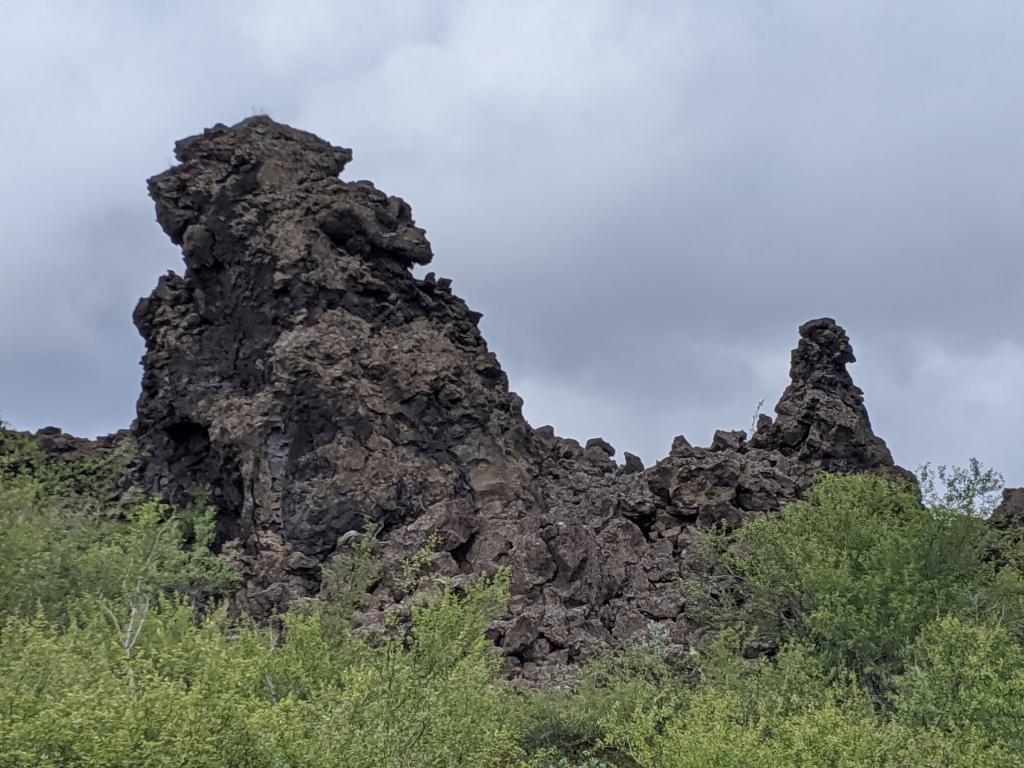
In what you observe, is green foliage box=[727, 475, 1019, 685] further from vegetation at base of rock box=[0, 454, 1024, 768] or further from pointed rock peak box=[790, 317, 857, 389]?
pointed rock peak box=[790, 317, 857, 389]

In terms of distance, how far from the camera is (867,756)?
13602 millimetres

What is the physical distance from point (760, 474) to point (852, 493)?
20.1 ft

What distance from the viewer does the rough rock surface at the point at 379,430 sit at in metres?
33.3

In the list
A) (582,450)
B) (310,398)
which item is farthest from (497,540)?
(582,450)

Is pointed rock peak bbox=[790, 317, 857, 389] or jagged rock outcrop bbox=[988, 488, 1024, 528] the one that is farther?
pointed rock peak bbox=[790, 317, 857, 389]

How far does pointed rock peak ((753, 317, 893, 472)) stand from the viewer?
42312 millimetres

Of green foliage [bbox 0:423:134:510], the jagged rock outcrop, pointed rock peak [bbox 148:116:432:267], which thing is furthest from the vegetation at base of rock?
pointed rock peak [bbox 148:116:432:267]

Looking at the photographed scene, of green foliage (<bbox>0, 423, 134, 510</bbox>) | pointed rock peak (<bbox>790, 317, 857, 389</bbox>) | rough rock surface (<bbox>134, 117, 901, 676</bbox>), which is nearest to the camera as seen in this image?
rough rock surface (<bbox>134, 117, 901, 676</bbox>)

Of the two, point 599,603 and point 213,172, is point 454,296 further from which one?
point 599,603

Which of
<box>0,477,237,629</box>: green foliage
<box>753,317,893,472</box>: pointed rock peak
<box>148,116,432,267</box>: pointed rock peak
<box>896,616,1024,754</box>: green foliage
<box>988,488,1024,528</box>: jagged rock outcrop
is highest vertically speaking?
<box>148,116,432,267</box>: pointed rock peak

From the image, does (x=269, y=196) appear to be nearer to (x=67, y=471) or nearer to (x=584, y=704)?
(x=67, y=471)

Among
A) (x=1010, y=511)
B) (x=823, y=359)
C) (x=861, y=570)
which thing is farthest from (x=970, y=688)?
(x=823, y=359)

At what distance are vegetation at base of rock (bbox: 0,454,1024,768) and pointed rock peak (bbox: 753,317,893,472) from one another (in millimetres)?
7412

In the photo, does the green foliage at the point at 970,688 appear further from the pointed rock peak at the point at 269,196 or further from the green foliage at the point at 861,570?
the pointed rock peak at the point at 269,196
